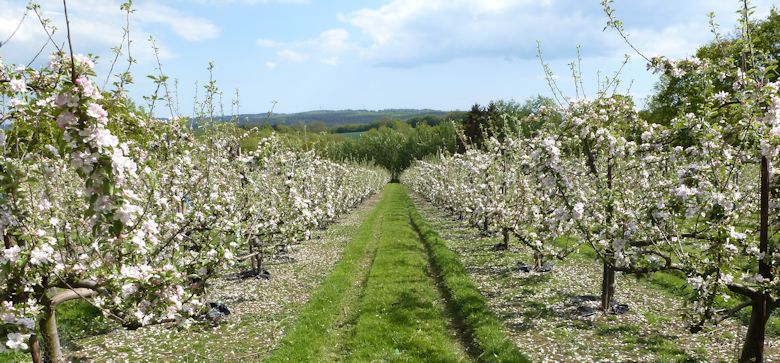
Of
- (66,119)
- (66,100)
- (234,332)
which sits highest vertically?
(66,100)

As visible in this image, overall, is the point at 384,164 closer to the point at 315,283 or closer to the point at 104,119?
the point at 315,283

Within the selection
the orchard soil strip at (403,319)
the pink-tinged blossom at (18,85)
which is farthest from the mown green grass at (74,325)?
the pink-tinged blossom at (18,85)

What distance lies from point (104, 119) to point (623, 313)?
12333mm

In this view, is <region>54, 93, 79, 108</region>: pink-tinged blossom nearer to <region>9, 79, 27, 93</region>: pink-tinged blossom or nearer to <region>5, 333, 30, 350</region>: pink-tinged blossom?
<region>9, 79, 27, 93</region>: pink-tinged blossom

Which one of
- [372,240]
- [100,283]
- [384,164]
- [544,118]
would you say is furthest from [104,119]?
[384,164]

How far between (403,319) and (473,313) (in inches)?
75.8

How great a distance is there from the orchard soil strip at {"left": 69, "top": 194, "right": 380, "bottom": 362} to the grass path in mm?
586

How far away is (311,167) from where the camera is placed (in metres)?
26.7

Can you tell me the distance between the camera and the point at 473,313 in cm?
1263

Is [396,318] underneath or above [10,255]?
underneath

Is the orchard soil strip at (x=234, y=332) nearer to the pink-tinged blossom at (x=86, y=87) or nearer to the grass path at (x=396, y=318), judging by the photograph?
the grass path at (x=396, y=318)

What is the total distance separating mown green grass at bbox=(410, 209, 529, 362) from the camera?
1022cm

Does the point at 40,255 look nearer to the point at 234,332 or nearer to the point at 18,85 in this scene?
the point at 18,85

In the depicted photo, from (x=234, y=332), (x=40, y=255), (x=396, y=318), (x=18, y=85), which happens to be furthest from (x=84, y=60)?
(x=396, y=318)
